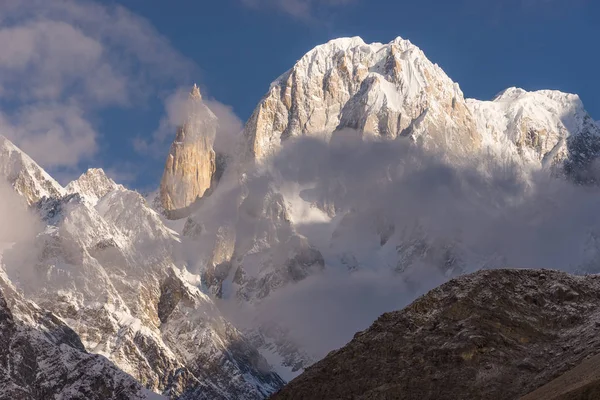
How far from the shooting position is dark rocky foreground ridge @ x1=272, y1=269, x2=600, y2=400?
125 meters

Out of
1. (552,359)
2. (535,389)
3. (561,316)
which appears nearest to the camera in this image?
(535,389)

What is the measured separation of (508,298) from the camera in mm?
141000

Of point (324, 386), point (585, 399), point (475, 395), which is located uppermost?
point (324, 386)

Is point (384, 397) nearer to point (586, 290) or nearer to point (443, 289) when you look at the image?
point (443, 289)

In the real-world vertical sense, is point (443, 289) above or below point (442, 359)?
above

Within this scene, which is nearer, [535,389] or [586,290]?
[535,389]

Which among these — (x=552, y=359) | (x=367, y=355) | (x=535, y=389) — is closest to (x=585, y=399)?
(x=535, y=389)

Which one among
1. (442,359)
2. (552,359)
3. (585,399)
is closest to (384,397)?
(442,359)

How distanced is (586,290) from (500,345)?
19880 millimetres

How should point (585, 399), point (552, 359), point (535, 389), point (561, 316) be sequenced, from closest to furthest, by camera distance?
point (585, 399), point (535, 389), point (552, 359), point (561, 316)

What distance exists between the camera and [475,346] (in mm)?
130250

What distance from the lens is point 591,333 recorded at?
131 m

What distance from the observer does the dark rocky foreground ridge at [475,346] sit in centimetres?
12519

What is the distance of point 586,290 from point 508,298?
37.3 ft
